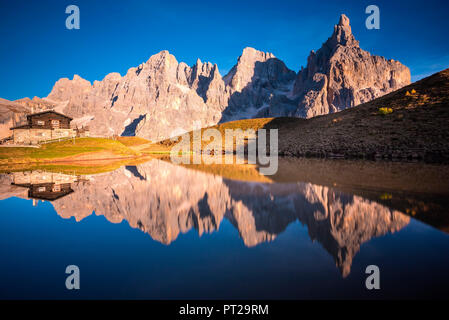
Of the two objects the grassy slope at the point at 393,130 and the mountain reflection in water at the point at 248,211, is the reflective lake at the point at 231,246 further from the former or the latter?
the grassy slope at the point at 393,130

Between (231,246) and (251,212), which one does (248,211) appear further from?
(231,246)

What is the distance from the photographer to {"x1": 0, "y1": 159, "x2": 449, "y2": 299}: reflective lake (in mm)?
2963

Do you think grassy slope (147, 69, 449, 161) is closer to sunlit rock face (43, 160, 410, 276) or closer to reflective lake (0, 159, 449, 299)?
reflective lake (0, 159, 449, 299)

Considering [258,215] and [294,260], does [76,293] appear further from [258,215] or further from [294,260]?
[258,215]

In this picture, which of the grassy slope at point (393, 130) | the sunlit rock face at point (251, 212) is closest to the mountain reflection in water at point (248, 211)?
the sunlit rock face at point (251, 212)

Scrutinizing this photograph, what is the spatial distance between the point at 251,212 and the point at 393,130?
31.5m

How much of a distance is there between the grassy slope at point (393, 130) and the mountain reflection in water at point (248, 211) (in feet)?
74.8

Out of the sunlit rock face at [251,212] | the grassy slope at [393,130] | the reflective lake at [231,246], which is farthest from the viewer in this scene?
the grassy slope at [393,130]

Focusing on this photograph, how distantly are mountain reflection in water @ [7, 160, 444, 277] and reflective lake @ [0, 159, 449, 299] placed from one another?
0.04 meters

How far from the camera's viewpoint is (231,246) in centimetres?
437

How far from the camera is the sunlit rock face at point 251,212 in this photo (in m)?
4.74

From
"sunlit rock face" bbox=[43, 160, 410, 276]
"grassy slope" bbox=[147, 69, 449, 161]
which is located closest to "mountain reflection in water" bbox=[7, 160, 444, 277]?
"sunlit rock face" bbox=[43, 160, 410, 276]
